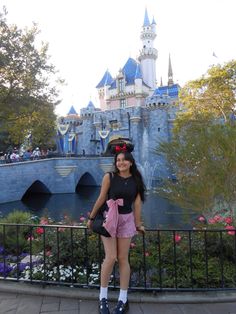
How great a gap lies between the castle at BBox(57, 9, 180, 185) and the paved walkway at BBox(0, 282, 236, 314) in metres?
28.3

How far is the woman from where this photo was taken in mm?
3092

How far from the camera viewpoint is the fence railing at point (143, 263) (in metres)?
3.79

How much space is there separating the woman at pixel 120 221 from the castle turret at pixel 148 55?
163 feet

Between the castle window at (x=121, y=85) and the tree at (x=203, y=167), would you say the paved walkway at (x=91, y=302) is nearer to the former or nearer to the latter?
the tree at (x=203, y=167)

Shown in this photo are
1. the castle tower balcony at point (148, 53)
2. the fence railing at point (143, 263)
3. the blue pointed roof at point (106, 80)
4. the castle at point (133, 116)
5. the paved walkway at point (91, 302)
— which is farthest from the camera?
the blue pointed roof at point (106, 80)

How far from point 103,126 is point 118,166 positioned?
39.1 metres

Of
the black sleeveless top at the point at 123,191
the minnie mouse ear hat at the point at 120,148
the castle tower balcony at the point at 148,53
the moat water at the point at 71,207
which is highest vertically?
the castle tower balcony at the point at 148,53

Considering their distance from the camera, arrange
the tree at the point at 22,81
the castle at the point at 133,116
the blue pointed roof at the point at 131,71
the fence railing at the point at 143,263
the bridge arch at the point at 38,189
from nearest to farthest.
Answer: the fence railing at the point at 143,263, the tree at the point at 22,81, the bridge arch at the point at 38,189, the castle at the point at 133,116, the blue pointed roof at the point at 131,71

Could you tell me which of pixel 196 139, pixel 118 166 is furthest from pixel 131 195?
pixel 196 139

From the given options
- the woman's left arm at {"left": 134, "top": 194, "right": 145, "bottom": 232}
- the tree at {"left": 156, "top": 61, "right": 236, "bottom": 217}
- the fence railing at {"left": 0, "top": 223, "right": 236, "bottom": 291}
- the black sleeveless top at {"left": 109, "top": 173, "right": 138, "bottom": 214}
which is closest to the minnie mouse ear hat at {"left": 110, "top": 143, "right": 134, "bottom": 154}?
the black sleeveless top at {"left": 109, "top": 173, "right": 138, "bottom": 214}

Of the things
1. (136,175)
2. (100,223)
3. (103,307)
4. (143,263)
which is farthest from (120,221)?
(143,263)

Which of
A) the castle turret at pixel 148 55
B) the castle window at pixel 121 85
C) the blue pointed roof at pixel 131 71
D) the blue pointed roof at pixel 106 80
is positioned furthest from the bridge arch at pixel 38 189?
the castle turret at pixel 148 55

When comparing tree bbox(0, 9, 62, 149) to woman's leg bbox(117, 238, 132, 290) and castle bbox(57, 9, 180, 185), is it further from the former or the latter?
castle bbox(57, 9, 180, 185)

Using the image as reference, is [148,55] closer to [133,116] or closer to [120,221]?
[133,116]
